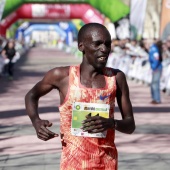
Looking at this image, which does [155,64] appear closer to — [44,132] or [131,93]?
[131,93]

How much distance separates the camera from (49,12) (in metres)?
36.7

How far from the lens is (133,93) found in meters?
19.0

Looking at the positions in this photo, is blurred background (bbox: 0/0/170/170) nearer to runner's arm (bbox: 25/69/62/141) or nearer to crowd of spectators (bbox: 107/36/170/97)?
crowd of spectators (bbox: 107/36/170/97)

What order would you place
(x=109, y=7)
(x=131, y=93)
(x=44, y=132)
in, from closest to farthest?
1. (x=44, y=132)
2. (x=131, y=93)
3. (x=109, y=7)

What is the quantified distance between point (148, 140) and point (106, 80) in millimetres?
6108

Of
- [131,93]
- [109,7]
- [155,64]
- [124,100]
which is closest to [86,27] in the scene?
[124,100]

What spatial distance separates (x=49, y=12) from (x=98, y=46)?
33225mm

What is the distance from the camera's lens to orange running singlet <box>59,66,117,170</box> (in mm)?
3711

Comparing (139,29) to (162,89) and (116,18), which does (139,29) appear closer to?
(116,18)

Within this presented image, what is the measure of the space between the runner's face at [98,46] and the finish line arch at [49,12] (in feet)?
103

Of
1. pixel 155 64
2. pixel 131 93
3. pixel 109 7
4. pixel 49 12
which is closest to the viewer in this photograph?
pixel 155 64

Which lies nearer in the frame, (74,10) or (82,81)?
(82,81)

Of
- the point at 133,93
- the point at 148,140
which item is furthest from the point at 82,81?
the point at 133,93

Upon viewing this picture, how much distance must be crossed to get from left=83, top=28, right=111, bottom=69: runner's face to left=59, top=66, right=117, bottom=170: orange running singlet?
0.15 metres
